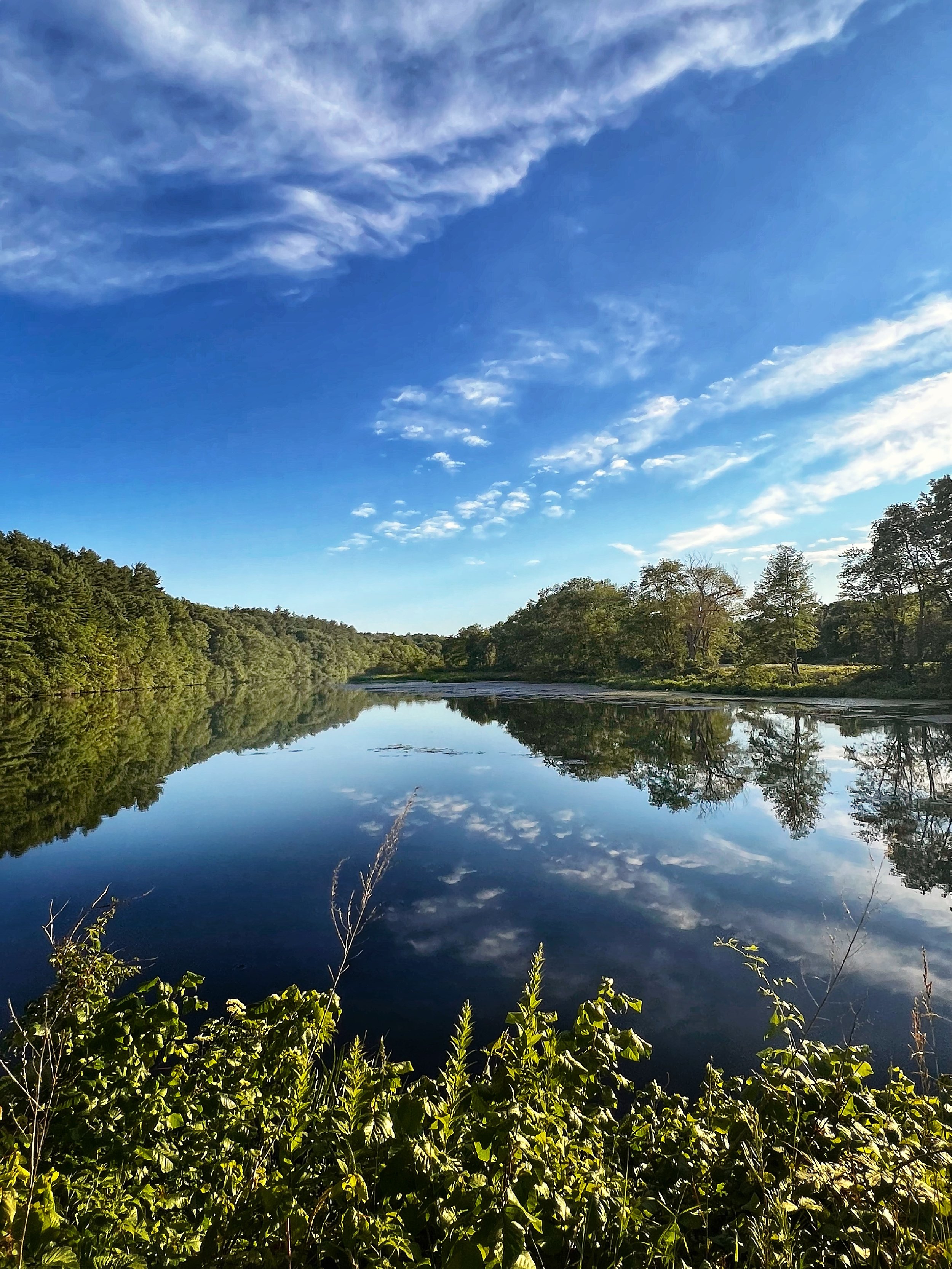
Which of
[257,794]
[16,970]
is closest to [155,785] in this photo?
[257,794]

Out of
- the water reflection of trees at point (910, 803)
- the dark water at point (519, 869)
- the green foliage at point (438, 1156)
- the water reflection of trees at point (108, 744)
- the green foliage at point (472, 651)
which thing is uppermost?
the green foliage at point (472, 651)

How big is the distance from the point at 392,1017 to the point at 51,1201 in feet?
13.3

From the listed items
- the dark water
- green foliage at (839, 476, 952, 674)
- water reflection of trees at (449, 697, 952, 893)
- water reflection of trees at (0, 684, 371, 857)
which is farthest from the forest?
the dark water

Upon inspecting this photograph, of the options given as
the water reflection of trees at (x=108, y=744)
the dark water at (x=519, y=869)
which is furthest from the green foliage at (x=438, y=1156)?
the water reflection of trees at (x=108, y=744)

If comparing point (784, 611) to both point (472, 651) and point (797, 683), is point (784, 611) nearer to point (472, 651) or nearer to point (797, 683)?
point (797, 683)

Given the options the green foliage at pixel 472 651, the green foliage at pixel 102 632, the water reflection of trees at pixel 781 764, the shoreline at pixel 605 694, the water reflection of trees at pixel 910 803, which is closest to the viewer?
the water reflection of trees at pixel 910 803

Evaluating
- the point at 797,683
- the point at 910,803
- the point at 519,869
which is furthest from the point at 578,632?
the point at 519,869

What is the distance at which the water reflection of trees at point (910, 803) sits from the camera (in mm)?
9594

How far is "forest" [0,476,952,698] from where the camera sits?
39.0 m

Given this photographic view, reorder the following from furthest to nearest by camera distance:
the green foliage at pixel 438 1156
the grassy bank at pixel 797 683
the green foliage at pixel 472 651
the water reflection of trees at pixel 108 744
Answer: the green foliage at pixel 472 651, the grassy bank at pixel 797 683, the water reflection of trees at pixel 108 744, the green foliage at pixel 438 1156

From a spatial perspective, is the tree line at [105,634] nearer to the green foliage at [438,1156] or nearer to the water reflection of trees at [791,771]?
the water reflection of trees at [791,771]

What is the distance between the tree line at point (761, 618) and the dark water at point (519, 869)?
2191 centimetres

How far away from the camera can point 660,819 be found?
12484 millimetres

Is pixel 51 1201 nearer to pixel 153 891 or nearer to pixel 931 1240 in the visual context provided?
pixel 931 1240
